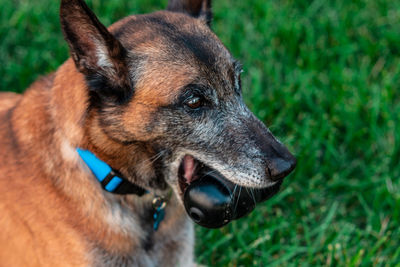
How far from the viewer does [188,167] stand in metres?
2.98

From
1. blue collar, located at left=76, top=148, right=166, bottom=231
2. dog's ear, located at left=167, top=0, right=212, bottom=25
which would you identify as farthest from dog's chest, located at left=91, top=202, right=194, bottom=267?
dog's ear, located at left=167, top=0, right=212, bottom=25

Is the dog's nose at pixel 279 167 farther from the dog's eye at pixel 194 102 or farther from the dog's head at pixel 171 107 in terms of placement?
the dog's eye at pixel 194 102

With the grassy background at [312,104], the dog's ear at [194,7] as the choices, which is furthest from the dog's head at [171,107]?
the grassy background at [312,104]

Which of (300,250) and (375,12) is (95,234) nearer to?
→ (300,250)

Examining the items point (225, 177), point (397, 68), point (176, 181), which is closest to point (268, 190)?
point (225, 177)

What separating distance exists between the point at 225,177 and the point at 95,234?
80 cm

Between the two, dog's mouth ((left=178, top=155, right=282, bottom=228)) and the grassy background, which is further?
the grassy background

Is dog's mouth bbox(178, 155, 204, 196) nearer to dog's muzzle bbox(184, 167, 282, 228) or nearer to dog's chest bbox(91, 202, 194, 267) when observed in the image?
dog's muzzle bbox(184, 167, 282, 228)

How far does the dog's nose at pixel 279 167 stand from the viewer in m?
2.69

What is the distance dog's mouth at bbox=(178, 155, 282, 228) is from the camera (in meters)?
2.77

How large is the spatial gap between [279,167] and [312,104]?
6.98 feet

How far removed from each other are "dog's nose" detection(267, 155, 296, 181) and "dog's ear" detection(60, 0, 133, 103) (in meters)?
0.85

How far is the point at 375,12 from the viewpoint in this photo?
5.78 metres

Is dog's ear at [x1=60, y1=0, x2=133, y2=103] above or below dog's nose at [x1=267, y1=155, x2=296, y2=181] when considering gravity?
above
